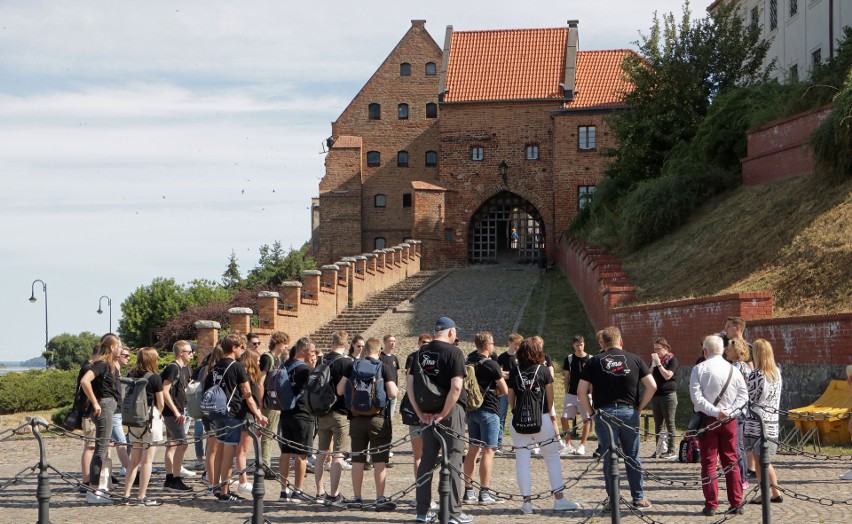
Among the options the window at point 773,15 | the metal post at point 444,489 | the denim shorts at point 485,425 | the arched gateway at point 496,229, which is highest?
the window at point 773,15

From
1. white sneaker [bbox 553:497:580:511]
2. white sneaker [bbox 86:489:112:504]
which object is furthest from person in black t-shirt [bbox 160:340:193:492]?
white sneaker [bbox 553:497:580:511]

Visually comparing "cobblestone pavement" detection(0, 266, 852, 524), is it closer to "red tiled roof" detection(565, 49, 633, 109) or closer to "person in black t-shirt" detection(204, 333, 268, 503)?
"person in black t-shirt" detection(204, 333, 268, 503)

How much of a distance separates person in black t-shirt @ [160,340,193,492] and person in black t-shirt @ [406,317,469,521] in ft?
10.9

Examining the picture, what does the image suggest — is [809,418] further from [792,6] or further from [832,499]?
[792,6]

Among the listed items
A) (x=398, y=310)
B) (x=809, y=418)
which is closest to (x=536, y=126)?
(x=398, y=310)

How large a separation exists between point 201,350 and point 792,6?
89.1 ft

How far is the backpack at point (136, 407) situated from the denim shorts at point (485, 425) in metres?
3.58

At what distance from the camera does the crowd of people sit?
1152cm

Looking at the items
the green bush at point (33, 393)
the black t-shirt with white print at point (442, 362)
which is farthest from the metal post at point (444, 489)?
the green bush at point (33, 393)

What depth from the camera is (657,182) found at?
33188mm

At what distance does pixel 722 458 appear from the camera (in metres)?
11.7

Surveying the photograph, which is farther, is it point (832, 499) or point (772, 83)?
point (772, 83)

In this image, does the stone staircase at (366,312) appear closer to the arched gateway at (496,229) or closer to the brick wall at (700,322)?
the brick wall at (700,322)

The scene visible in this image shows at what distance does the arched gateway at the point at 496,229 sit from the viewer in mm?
58156
